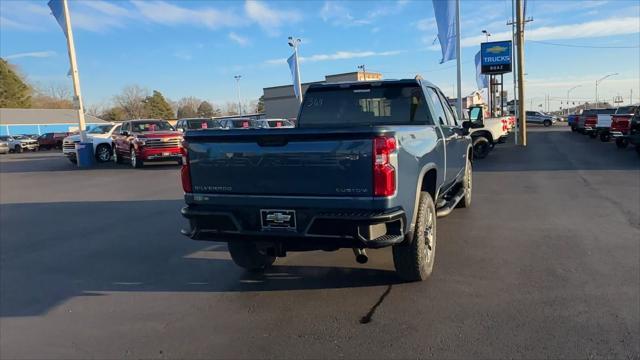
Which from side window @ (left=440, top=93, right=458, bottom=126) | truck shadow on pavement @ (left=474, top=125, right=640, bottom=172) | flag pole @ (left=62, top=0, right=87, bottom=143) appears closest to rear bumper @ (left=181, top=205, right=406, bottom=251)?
side window @ (left=440, top=93, right=458, bottom=126)

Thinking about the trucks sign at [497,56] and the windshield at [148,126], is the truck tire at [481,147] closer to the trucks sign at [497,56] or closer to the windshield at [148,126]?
the trucks sign at [497,56]

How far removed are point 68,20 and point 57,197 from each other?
12.3 meters

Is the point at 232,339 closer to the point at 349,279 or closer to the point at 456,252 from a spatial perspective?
the point at 349,279

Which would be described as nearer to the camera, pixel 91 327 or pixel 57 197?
pixel 91 327

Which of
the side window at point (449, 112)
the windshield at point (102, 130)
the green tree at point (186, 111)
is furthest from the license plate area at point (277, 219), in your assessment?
the green tree at point (186, 111)

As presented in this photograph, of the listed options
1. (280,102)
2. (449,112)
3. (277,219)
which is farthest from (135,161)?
(280,102)

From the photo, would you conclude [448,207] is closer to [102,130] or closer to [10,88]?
[102,130]

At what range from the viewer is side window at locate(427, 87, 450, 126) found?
Result: 6.35 m

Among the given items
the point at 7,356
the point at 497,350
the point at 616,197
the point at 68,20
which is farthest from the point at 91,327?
the point at 68,20

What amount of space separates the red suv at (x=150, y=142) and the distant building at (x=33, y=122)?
50.0m

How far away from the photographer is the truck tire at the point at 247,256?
17.5 ft

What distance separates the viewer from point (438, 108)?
6.66 metres

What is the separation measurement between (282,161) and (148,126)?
17768 millimetres

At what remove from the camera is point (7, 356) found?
3.84m
